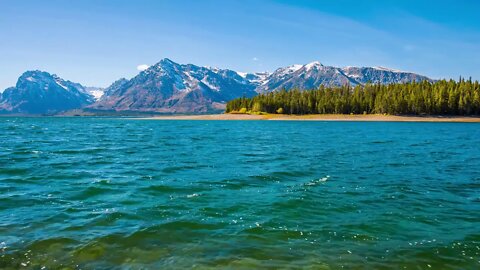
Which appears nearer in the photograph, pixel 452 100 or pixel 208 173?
pixel 208 173

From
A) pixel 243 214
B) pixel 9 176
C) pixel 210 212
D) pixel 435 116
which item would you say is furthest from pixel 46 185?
pixel 435 116

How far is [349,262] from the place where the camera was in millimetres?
13188

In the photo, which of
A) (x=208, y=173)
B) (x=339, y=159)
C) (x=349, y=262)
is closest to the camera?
(x=349, y=262)

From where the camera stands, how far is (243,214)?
19016 mm

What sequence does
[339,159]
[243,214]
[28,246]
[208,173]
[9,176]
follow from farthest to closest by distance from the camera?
[339,159], [208,173], [9,176], [243,214], [28,246]

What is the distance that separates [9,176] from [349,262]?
2760 centimetres

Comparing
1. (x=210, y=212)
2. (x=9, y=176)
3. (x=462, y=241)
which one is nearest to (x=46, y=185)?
(x=9, y=176)

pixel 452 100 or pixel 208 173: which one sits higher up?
pixel 452 100

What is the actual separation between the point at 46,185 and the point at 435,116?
7546 inches

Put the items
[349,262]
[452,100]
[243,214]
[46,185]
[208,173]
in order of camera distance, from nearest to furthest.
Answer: [349,262] → [243,214] → [46,185] → [208,173] → [452,100]

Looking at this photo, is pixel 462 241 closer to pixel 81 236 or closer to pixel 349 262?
pixel 349 262

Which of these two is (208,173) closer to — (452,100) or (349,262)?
(349,262)

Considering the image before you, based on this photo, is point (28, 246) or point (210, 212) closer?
point (28, 246)

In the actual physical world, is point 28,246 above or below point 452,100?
below
